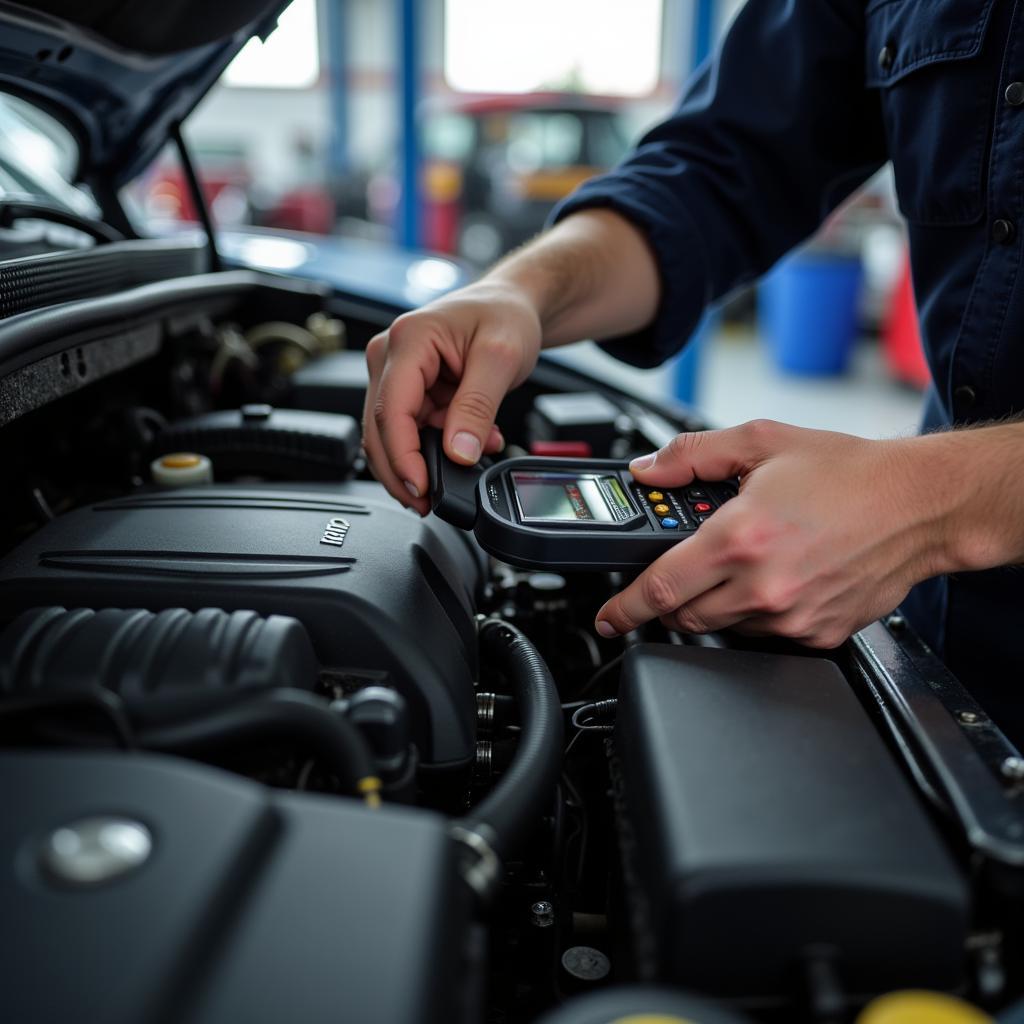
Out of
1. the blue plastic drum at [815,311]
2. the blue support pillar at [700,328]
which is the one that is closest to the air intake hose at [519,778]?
the blue support pillar at [700,328]

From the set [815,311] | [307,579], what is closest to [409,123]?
[815,311]

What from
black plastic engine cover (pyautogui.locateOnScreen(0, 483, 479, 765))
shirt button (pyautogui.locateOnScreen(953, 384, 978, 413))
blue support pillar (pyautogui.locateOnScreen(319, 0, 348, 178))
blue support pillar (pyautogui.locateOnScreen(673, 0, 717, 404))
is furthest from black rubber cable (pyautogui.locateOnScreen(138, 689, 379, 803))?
blue support pillar (pyautogui.locateOnScreen(319, 0, 348, 178))

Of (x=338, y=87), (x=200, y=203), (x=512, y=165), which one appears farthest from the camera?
(x=338, y=87)

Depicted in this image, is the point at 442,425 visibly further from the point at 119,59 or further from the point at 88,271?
the point at 119,59

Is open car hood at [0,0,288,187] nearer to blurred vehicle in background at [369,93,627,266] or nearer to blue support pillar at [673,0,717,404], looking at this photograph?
blue support pillar at [673,0,717,404]

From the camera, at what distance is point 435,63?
1157cm

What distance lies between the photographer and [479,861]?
0.44 m

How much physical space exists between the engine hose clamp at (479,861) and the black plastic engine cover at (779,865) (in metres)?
0.07

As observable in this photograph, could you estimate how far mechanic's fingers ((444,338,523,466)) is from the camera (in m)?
0.72

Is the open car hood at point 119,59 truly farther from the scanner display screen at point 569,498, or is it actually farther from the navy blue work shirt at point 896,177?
the scanner display screen at point 569,498

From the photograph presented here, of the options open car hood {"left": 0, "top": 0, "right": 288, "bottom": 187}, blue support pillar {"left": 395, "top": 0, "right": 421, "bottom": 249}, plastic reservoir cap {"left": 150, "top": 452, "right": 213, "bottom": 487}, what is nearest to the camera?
plastic reservoir cap {"left": 150, "top": 452, "right": 213, "bottom": 487}

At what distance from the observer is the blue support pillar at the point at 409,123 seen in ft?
13.5

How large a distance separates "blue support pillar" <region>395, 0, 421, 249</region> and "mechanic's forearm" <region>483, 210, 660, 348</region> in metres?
3.53

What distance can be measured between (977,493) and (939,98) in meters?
0.47
